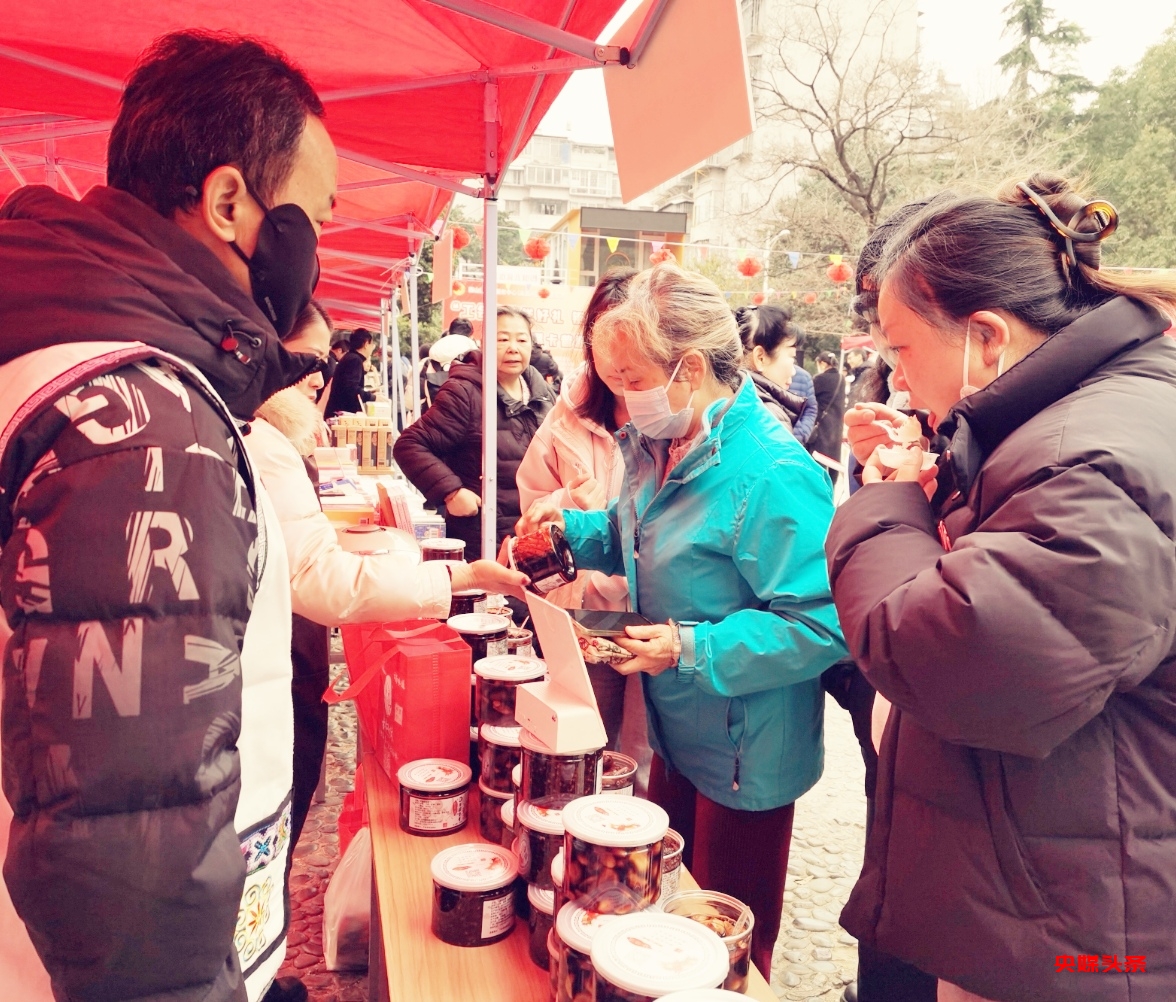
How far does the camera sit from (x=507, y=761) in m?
1.53

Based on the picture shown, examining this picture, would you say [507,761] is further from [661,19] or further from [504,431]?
[504,431]

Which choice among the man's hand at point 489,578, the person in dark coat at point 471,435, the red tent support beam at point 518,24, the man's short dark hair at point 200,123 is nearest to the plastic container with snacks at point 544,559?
the man's hand at point 489,578

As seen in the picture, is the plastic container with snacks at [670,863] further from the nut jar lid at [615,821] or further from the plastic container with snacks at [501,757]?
the plastic container with snacks at [501,757]

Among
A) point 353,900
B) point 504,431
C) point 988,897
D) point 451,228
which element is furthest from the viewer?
point 451,228

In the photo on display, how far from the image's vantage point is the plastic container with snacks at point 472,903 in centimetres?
126

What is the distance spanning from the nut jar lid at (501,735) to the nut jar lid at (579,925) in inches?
18.3

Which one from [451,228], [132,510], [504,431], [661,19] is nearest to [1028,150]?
[451,228]

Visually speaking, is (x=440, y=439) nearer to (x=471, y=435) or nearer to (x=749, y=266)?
(x=471, y=435)

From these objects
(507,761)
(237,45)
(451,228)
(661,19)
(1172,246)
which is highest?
(1172,246)

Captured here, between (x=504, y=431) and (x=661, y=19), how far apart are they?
2.51 m

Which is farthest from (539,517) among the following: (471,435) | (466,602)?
(471,435)

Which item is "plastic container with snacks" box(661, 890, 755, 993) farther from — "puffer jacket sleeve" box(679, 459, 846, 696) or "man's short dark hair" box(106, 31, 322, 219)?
"man's short dark hair" box(106, 31, 322, 219)

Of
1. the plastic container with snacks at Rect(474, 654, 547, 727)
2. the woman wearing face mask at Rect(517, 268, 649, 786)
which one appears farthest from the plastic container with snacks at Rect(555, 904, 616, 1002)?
the woman wearing face mask at Rect(517, 268, 649, 786)

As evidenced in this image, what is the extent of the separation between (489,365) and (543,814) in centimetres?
229
